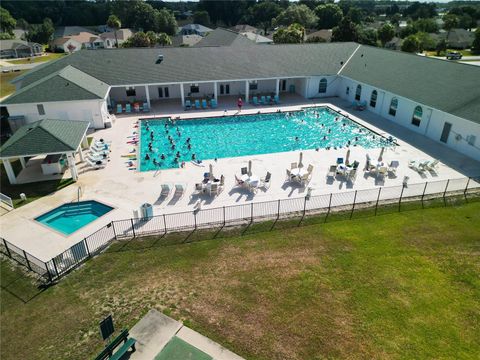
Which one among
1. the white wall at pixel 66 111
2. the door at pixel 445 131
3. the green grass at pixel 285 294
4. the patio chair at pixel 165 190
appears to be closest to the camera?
the green grass at pixel 285 294

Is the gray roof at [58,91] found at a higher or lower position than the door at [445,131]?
higher

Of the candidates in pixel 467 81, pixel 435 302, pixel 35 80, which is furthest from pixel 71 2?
pixel 435 302

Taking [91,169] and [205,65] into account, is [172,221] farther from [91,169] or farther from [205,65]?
[205,65]

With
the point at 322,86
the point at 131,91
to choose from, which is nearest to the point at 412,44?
the point at 322,86

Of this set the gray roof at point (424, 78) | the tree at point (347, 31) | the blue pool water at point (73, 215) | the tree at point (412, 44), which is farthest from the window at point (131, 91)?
the tree at point (412, 44)

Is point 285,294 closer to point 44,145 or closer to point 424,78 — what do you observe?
point 44,145

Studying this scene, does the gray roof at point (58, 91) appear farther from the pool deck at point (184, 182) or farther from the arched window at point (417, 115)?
the arched window at point (417, 115)
